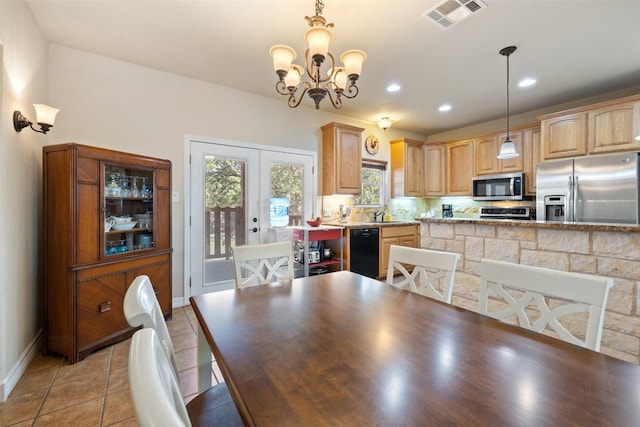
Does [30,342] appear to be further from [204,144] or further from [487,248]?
[487,248]

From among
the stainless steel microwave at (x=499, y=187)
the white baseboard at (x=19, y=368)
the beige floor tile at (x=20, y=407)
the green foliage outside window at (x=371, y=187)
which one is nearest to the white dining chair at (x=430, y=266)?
the beige floor tile at (x=20, y=407)

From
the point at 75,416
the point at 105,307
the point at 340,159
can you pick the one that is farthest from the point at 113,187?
the point at 340,159

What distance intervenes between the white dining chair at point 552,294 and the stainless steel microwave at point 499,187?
12.6 ft

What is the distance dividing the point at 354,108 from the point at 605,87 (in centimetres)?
320

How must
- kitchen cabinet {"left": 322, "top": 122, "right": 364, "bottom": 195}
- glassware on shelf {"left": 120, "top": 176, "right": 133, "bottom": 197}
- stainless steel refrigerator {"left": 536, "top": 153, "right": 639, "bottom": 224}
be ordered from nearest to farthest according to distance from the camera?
glassware on shelf {"left": 120, "top": 176, "right": 133, "bottom": 197}
stainless steel refrigerator {"left": 536, "top": 153, "right": 639, "bottom": 224}
kitchen cabinet {"left": 322, "top": 122, "right": 364, "bottom": 195}

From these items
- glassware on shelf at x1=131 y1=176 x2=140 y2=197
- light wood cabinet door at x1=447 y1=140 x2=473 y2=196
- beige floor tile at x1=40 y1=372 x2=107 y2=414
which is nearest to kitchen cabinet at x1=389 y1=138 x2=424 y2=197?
light wood cabinet door at x1=447 y1=140 x2=473 y2=196

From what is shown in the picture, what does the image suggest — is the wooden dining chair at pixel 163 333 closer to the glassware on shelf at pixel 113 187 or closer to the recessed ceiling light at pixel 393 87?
the glassware on shelf at pixel 113 187

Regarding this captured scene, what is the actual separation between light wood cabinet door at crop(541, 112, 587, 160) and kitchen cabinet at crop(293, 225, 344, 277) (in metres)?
3.06

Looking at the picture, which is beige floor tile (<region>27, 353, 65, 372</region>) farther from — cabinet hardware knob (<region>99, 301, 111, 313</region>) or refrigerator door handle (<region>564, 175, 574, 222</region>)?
refrigerator door handle (<region>564, 175, 574, 222</region>)

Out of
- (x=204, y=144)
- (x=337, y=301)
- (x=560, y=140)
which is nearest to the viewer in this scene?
(x=337, y=301)

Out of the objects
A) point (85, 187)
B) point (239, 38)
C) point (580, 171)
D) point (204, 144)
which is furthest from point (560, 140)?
point (85, 187)

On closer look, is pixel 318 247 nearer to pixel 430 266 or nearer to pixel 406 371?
pixel 430 266

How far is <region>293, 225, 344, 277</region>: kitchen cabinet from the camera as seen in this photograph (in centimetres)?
388

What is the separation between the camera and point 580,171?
3576 millimetres
